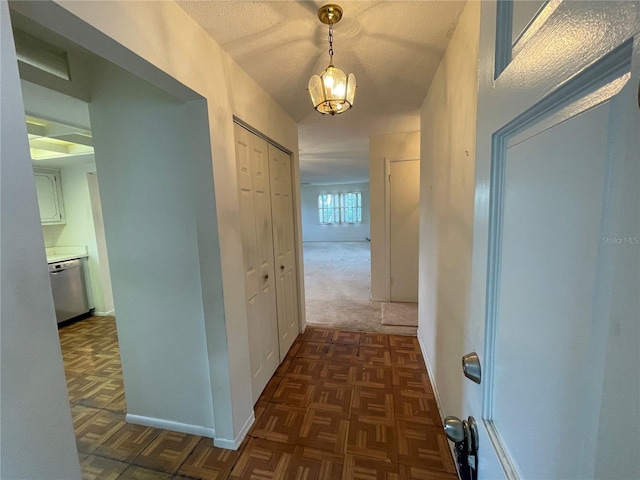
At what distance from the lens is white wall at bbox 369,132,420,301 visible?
3590mm

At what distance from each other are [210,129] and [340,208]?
956cm

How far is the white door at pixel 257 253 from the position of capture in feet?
5.97

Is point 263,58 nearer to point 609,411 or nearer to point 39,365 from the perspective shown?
point 39,365

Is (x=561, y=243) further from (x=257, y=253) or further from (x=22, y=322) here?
(x=257, y=253)

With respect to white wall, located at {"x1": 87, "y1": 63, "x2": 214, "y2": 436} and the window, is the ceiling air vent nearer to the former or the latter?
white wall, located at {"x1": 87, "y1": 63, "x2": 214, "y2": 436}

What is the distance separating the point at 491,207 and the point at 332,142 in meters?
3.51

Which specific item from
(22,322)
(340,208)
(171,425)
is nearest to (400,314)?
(171,425)

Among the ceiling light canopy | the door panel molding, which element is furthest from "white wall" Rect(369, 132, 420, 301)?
the door panel molding

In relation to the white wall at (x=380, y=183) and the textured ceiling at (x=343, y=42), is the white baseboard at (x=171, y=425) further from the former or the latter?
the white wall at (x=380, y=183)

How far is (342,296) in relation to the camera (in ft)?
14.1

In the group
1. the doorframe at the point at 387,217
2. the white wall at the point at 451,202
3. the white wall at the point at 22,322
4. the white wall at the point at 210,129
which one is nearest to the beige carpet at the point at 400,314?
the doorframe at the point at 387,217

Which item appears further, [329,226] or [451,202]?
[329,226]

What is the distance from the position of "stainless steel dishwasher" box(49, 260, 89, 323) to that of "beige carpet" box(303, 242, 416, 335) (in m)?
3.09

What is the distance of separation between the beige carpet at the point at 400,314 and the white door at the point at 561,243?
274cm
